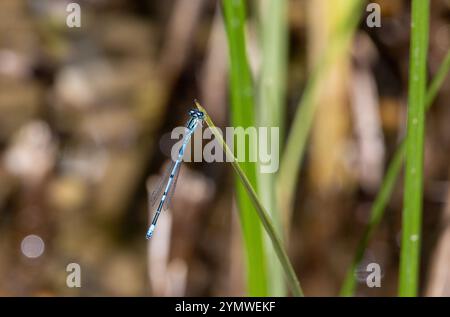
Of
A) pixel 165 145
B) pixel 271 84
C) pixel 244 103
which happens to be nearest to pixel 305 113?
pixel 271 84

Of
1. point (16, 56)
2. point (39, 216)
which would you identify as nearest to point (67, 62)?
point (16, 56)

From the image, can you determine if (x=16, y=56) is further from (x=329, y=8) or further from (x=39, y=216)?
(x=329, y=8)

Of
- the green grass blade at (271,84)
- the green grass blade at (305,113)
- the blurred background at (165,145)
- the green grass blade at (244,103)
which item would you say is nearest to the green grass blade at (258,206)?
the green grass blade at (244,103)

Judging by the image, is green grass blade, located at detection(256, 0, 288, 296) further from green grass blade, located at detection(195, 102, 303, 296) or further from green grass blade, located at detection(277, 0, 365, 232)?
green grass blade, located at detection(195, 102, 303, 296)

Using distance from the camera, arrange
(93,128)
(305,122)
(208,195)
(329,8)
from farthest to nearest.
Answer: (93,128) < (208,195) < (329,8) < (305,122)

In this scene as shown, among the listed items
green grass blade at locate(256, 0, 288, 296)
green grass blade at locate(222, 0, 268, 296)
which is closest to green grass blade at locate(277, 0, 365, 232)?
green grass blade at locate(256, 0, 288, 296)

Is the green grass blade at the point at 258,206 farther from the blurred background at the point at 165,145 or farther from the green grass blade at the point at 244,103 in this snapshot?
the blurred background at the point at 165,145
